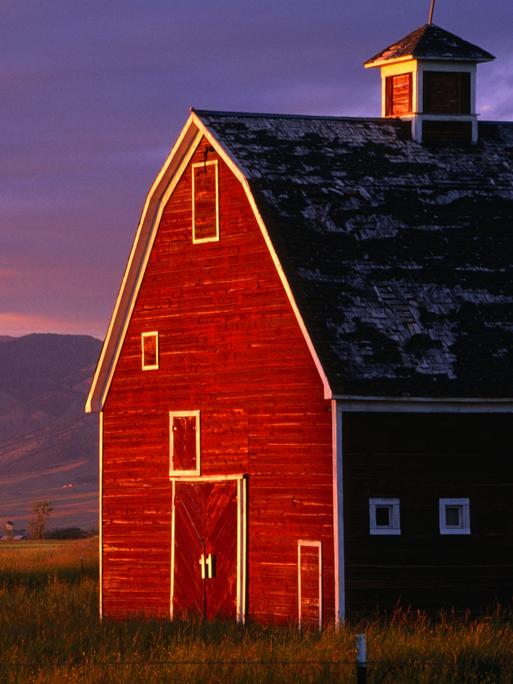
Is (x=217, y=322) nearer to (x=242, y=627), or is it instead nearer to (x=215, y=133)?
(x=215, y=133)

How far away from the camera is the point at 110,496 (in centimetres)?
3062

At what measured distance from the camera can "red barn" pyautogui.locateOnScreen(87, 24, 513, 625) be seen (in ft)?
84.9

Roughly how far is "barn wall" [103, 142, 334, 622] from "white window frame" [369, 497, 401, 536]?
68 cm

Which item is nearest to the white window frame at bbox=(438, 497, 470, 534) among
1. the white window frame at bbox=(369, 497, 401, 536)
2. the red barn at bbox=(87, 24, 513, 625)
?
the red barn at bbox=(87, 24, 513, 625)

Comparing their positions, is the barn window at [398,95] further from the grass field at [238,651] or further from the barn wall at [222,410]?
the grass field at [238,651]

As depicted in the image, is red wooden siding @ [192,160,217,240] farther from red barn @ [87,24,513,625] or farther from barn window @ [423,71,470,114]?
barn window @ [423,71,470,114]

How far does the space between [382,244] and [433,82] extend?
17.5 feet

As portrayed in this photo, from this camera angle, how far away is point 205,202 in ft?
94.9

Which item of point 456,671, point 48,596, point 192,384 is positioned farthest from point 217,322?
point 456,671

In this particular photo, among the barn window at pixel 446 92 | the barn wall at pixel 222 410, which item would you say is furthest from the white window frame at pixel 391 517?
the barn window at pixel 446 92

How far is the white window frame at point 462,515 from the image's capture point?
2612 centimetres

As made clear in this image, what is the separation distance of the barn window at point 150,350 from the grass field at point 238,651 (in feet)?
15.4

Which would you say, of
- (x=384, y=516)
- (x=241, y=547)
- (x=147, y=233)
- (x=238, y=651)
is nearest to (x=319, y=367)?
(x=384, y=516)

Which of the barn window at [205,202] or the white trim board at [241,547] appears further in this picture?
the barn window at [205,202]
